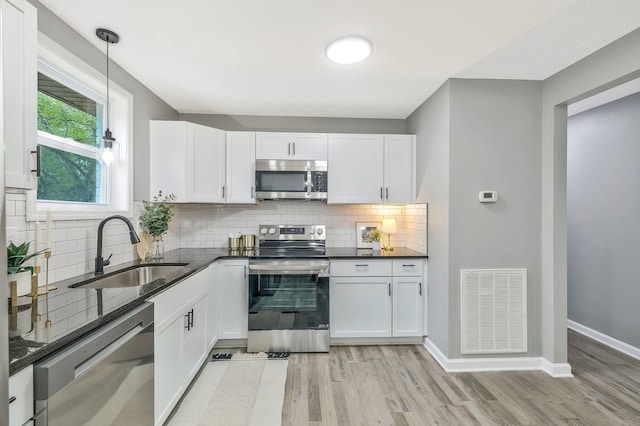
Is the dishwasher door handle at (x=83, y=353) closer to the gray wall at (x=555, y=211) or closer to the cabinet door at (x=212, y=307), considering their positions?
the cabinet door at (x=212, y=307)

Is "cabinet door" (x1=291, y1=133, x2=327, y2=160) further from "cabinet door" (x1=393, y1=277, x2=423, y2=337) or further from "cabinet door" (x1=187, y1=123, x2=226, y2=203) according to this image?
"cabinet door" (x1=393, y1=277, x2=423, y2=337)

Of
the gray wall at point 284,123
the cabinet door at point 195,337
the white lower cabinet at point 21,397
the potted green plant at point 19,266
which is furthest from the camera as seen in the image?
the gray wall at point 284,123

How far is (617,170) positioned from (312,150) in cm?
301

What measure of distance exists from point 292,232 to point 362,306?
116 cm

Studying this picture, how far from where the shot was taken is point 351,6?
66.9 inches

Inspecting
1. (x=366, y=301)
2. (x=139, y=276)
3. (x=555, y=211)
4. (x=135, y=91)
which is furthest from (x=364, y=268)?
(x=135, y=91)

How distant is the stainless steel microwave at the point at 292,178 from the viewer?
3293mm

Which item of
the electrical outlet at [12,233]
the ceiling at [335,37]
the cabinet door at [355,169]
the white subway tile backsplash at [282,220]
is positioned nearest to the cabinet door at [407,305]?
the white subway tile backsplash at [282,220]

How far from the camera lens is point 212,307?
2.86 meters

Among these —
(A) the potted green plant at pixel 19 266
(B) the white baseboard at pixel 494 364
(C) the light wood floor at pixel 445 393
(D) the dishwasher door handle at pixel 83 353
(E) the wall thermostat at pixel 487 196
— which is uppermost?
(E) the wall thermostat at pixel 487 196

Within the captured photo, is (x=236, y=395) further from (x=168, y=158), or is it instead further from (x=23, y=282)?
(x=168, y=158)

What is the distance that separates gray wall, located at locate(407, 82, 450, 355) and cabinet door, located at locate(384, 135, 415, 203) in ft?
0.48

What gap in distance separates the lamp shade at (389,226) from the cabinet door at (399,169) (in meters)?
0.36

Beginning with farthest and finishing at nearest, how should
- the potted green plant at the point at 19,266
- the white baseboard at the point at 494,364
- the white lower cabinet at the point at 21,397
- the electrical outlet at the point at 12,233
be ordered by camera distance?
the white baseboard at the point at 494,364 < the electrical outlet at the point at 12,233 < the potted green plant at the point at 19,266 < the white lower cabinet at the point at 21,397
